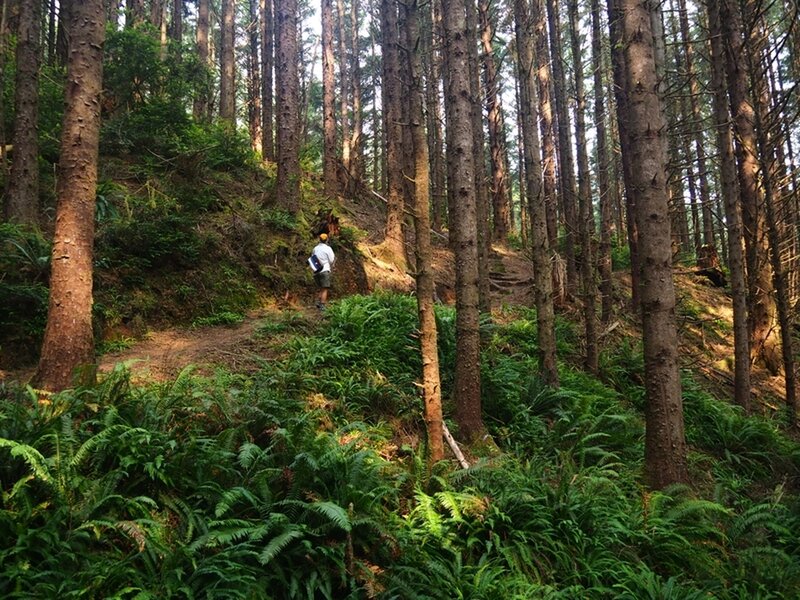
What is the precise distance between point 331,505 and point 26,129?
29.2 ft

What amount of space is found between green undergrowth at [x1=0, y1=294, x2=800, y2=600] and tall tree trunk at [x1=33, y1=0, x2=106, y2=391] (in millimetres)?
442

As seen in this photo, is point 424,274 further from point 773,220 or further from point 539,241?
point 773,220

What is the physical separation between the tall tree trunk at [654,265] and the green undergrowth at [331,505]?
459mm

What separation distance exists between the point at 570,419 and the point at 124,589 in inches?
230

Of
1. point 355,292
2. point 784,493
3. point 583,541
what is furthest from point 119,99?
point 784,493

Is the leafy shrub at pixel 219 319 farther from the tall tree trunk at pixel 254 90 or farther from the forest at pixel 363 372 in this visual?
the tall tree trunk at pixel 254 90

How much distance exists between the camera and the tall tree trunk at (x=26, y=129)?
7.90m

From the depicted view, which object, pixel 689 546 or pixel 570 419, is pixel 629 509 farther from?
pixel 570 419

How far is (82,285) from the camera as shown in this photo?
15.5ft

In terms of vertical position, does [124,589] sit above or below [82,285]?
below

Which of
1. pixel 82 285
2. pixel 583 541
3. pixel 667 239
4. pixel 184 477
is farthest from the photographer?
pixel 667 239

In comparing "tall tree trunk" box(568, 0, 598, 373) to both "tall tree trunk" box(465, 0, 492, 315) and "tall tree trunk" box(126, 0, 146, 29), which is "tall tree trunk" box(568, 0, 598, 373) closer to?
"tall tree trunk" box(465, 0, 492, 315)

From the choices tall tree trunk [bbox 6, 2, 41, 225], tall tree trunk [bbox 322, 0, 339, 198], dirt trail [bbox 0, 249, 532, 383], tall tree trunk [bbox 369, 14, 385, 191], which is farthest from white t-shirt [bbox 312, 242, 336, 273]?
tall tree trunk [bbox 369, 14, 385, 191]

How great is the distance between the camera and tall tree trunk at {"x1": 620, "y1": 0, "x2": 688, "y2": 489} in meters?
5.27
